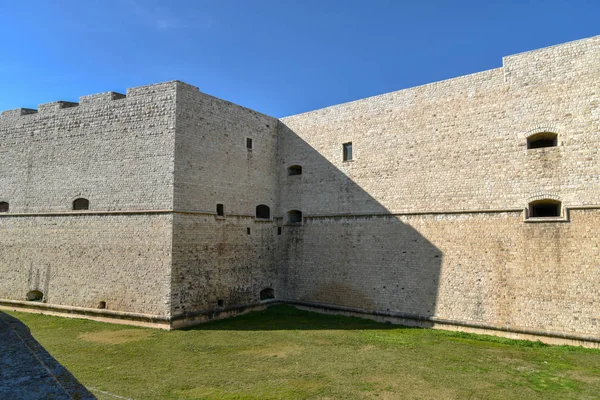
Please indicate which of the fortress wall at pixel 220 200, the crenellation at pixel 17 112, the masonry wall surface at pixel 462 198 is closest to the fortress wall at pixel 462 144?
the masonry wall surface at pixel 462 198

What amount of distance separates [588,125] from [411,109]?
5297 millimetres

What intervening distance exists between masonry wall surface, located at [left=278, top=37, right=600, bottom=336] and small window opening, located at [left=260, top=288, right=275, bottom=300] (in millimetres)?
634

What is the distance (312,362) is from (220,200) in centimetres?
732

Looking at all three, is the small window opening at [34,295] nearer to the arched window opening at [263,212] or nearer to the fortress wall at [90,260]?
the fortress wall at [90,260]

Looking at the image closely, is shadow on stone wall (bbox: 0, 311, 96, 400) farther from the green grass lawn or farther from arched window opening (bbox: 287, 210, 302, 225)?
arched window opening (bbox: 287, 210, 302, 225)

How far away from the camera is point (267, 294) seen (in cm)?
1703

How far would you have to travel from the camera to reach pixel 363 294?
1488cm

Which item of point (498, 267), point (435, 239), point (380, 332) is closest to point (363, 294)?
point (380, 332)

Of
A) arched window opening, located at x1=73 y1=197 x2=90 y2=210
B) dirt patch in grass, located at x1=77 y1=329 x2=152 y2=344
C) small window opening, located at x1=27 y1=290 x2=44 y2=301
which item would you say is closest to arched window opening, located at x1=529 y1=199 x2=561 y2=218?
dirt patch in grass, located at x1=77 y1=329 x2=152 y2=344

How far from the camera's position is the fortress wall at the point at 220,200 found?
1383 cm

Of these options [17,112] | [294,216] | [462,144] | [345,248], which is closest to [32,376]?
[462,144]

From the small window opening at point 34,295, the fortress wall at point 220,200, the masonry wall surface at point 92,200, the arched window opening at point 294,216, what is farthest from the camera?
the arched window opening at point 294,216

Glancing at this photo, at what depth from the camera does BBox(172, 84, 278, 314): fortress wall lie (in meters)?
13.8

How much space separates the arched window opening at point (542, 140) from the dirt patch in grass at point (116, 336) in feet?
43.3
